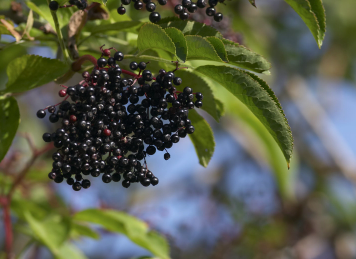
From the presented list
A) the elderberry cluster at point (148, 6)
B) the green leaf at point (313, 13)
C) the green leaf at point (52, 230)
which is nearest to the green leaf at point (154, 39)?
the elderberry cluster at point (148, 6)

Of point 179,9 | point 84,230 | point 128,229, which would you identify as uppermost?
point 179,9

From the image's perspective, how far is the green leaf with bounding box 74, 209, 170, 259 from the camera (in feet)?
6.79

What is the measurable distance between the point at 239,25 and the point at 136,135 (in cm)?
323

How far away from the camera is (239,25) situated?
13.9 feet

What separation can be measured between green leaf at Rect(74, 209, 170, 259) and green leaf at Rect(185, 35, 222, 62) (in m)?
1.12

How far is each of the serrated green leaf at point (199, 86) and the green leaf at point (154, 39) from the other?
0.73 feet

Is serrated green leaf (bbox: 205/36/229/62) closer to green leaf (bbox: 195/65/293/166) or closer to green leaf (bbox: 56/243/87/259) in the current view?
green leaf (bbox: 195/65/293/166)

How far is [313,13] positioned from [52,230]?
1649 millimetres

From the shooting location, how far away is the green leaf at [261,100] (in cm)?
124

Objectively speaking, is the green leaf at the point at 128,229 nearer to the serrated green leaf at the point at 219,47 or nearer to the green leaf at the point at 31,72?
the green leaf at the point at 31,72

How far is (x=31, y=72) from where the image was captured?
148 centimetres

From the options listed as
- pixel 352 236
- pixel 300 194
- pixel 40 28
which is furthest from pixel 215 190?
pixel 40 28

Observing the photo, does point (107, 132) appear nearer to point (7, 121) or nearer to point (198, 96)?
point (198, 96)

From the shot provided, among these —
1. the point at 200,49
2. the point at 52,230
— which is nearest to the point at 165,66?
the point at 200,49
